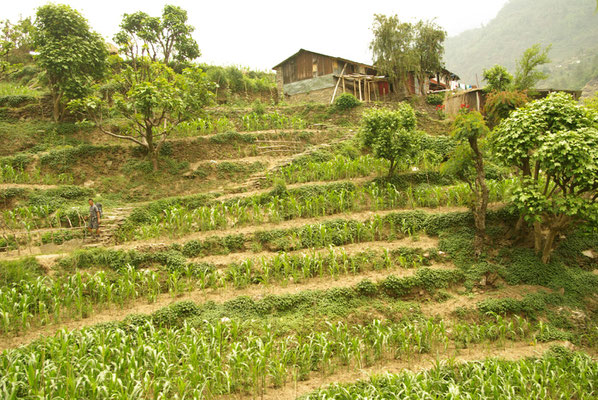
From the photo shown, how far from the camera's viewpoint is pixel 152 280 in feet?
29.3

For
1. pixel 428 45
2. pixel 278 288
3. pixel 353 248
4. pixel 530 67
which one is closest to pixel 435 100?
pixel 428 45

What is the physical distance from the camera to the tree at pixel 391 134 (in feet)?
44.9

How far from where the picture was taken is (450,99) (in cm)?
2306

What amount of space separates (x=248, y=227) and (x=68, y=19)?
1473cm

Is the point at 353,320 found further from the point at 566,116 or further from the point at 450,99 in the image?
the point at 450,99

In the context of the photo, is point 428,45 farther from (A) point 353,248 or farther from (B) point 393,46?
(A) point 353,248

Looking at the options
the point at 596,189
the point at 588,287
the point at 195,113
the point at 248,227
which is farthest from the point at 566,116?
the point at 195,113

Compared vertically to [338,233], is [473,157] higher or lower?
higher

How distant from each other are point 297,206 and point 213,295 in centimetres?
453

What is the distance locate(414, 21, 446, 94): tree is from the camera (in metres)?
26.0

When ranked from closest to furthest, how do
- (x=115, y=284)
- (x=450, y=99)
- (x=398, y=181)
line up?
(x=115, y=284), (x=398, y=181), (x=450, y=99)

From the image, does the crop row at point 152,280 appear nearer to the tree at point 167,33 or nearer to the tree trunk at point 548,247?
the tree trunk at point 548,247

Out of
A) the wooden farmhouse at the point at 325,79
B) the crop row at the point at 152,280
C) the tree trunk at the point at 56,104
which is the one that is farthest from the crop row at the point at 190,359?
the wooden farmhouse at the point at 325,79

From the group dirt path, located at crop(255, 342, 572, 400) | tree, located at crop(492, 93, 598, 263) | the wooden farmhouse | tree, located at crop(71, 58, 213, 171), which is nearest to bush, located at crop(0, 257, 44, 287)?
dirt path, located at crop(255, 342, 572, 400)
